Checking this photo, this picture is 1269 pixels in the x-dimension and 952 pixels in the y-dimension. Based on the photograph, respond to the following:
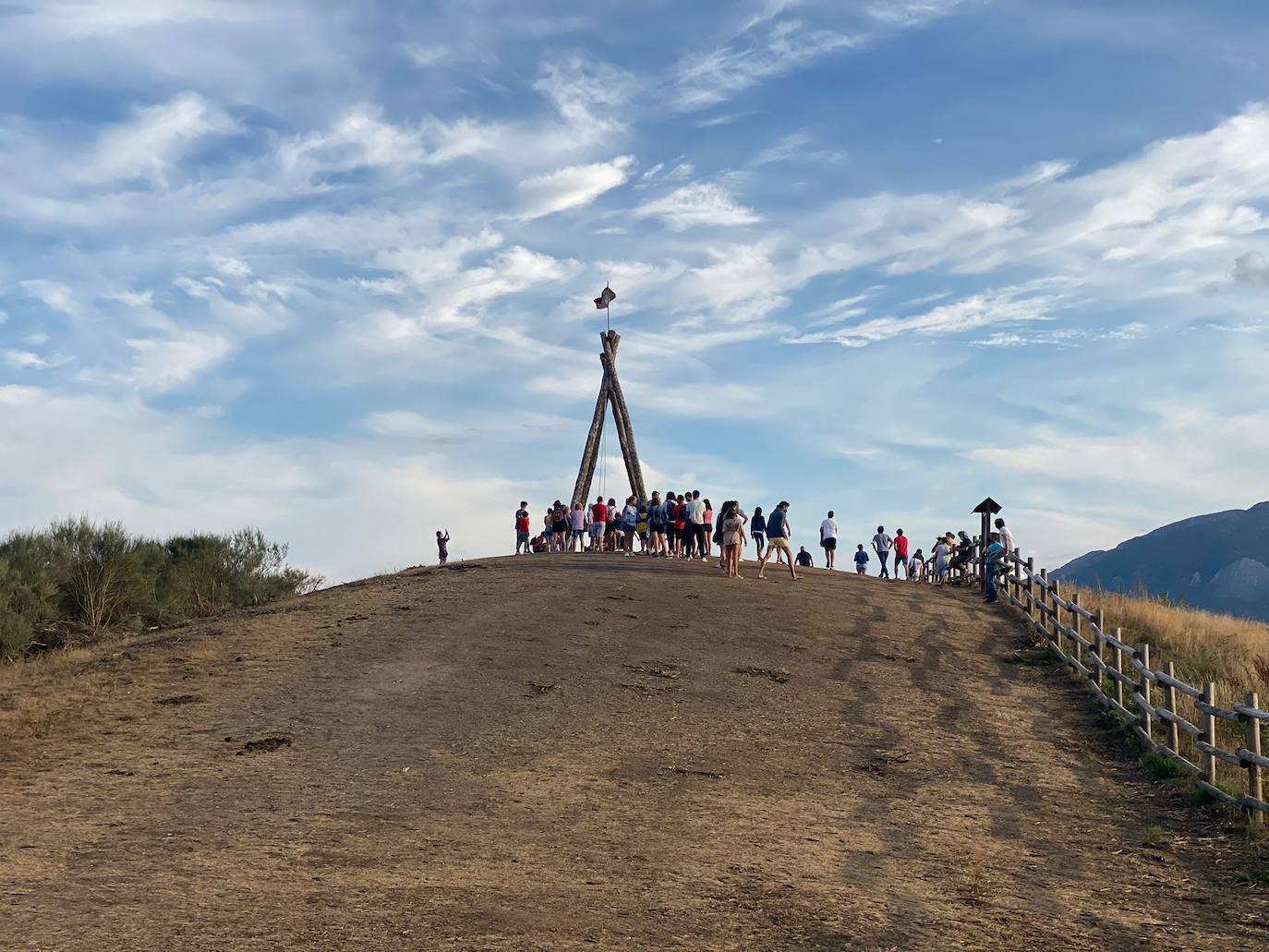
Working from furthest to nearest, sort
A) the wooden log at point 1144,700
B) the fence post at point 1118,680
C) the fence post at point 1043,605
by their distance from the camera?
the fence post at point 1043,605 → the fence post at point 1118,680 → the wooden log at point 1144,700

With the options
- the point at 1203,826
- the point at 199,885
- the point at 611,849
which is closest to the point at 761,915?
the point at 611,849

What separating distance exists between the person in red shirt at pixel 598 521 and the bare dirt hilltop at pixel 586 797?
11.6 m

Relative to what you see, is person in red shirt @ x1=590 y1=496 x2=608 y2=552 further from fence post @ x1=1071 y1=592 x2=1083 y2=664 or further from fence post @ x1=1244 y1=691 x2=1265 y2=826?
fence post @ x1=1244 y1=691 x2=1265 y2=826

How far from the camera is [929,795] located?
12.2 metres

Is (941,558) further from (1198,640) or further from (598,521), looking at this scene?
(1198,640)

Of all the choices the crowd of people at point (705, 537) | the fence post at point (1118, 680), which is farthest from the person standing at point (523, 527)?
the fence post at point (1118, 680)

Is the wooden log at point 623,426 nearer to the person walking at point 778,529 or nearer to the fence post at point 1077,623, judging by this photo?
the person walking at point 778,529

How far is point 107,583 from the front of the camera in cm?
2877

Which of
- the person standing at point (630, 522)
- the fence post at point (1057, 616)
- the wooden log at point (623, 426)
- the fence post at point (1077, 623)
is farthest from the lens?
the wooden log at point (623, 426)

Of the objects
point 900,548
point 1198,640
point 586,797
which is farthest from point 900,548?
point 586,797

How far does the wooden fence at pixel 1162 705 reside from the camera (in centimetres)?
1145

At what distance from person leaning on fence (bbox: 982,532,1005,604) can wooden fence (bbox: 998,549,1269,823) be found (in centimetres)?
283

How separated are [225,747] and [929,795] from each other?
7.97 meters

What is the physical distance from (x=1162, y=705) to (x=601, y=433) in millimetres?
25818
